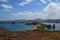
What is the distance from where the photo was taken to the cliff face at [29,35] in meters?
2.53

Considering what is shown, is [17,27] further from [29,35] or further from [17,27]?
[29,35]

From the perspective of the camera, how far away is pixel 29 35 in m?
2.56

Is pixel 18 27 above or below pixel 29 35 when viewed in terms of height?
above

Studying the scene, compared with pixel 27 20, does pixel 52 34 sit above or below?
below

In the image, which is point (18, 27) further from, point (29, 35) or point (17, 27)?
point (29, 35)

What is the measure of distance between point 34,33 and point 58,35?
49 cm

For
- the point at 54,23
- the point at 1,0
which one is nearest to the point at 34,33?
the point at 54,23

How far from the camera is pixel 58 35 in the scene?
260 cm

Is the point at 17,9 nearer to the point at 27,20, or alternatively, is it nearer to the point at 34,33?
the point at 27,20

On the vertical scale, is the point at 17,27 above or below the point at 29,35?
above

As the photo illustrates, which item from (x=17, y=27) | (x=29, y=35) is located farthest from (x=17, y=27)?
(x=29, y=35)

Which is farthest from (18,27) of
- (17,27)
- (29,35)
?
(29,35)

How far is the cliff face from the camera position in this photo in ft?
8.29

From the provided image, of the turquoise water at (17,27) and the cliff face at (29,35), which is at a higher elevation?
the turquoise water at (17,27)
